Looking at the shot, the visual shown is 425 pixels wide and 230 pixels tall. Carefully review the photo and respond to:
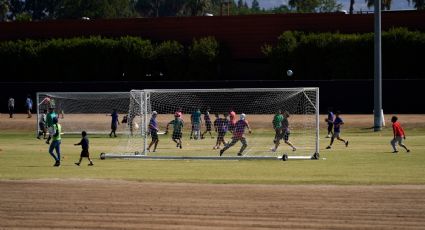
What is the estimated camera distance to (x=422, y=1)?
110 m

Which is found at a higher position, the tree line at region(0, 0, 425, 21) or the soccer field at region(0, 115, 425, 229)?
the tree line at region(0, 0, 425, 21)

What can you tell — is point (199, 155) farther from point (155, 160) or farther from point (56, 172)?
point (56, 172)

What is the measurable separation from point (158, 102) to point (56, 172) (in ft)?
80.8

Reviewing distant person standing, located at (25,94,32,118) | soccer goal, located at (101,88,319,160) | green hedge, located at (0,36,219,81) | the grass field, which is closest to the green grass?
the grass field

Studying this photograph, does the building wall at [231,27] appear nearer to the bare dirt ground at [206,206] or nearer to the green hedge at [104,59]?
the green hedge at [104,59]

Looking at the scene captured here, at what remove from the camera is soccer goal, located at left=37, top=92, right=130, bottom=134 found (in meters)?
56.8

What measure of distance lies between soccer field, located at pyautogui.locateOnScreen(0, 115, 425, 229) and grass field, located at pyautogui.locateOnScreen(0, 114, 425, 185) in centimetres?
3

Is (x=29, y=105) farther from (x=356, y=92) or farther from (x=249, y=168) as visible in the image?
(x=249, y=168)

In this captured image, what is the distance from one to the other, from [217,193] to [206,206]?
7.44ft

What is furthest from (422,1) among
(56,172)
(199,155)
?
(56,172)

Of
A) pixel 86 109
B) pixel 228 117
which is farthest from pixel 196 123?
pixel 86 109

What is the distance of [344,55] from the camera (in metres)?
66.2

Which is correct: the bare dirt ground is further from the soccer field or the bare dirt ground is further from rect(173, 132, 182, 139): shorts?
rect(173, 132, 182, 139): shorts

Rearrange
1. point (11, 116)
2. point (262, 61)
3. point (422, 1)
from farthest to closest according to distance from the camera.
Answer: point (422, 1)
point (262, 61)
point (11, 116)
